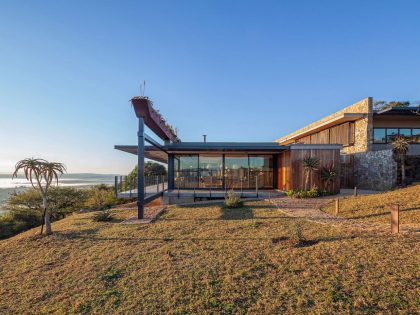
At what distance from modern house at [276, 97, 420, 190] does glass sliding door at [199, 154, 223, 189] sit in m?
8.60

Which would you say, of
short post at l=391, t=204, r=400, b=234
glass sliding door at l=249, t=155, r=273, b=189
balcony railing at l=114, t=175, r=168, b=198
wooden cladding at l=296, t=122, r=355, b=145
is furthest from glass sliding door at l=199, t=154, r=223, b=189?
short post at l=391, t=204, r=400, b=234

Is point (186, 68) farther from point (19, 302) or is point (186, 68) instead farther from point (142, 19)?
point (19, 302)

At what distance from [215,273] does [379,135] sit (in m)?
18.0

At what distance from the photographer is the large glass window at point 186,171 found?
1563cm

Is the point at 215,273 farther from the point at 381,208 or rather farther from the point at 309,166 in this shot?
the point at 309,166

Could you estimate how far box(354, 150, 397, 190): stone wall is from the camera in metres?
12.6

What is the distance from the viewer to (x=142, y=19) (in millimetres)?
11727

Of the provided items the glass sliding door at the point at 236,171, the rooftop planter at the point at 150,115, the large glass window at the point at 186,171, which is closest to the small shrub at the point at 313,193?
the glass sliding door at the point at 236,171

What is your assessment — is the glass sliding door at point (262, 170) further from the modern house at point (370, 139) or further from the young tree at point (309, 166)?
the modern house at point (370, 139)

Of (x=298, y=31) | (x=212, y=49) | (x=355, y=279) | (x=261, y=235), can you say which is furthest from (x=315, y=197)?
(x=212, y=49)

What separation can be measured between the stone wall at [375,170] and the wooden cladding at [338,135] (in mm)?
1495

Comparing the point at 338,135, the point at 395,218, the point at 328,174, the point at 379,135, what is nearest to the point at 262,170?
the point at 328,174

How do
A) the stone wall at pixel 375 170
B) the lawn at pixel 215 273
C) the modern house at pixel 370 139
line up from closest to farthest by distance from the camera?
the lawn at pixel 215 273 → the stone wall at pixel 375 170 → the modern house at pixel 370 139

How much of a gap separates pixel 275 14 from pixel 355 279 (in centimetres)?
1312
